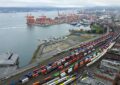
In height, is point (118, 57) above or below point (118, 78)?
below

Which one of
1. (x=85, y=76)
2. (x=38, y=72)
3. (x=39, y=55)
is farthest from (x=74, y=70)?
(x=39, y=55)

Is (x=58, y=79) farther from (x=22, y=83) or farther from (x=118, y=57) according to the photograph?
(x=118, y=57)

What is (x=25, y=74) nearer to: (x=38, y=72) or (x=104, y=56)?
(x=38, y=72)

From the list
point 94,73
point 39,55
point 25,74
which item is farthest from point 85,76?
point 39,55

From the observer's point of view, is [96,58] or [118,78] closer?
[118,78]

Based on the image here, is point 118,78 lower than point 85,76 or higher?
higher

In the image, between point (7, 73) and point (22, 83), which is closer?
point (22, 83)

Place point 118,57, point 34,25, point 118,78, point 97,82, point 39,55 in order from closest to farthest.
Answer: point 118,78 < point 97,82 < point 118,57 < point 39,55 < point 34,25

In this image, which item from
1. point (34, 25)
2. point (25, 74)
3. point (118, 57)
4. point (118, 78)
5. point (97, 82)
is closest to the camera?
point (118, 78)

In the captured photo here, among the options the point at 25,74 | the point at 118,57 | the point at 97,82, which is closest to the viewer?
the point at 97,82
